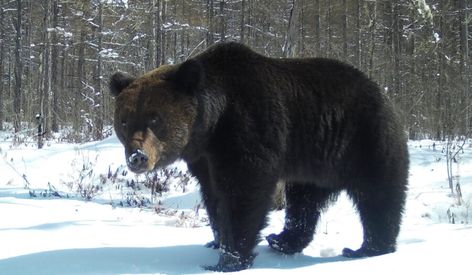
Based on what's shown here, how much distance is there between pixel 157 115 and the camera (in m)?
3.98

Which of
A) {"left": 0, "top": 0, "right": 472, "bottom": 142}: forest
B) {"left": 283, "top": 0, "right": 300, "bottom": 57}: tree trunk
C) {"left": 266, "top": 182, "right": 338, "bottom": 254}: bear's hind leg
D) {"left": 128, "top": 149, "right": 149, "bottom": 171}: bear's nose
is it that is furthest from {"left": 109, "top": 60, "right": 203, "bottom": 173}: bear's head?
{"left": 0, "top": 0, "right": 472, "bottom": 142}: forest

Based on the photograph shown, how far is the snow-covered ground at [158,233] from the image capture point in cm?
380

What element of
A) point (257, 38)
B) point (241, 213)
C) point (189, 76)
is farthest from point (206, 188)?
point (257, 38)

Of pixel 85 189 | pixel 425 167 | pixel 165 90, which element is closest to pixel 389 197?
pixel 165 90

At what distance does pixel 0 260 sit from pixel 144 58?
3243 centimetres

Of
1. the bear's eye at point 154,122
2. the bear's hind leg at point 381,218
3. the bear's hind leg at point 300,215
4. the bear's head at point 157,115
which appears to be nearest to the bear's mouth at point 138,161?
the bear's head at point 157,115

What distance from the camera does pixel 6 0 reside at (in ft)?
114

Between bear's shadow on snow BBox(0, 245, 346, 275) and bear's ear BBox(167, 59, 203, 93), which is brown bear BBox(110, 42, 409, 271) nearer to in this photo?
bear's ear BBox(167, 59, 203, 93)

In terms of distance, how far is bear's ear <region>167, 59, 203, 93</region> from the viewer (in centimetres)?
414

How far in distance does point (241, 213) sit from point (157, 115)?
0.98 metres

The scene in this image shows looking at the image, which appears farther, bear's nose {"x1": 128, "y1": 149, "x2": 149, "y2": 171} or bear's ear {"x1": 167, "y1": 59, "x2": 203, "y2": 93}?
bear's ear {"x1": 167, "y1": 59, "x2": 203, "y2": 93}

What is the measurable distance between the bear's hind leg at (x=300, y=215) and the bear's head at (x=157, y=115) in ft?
4.57

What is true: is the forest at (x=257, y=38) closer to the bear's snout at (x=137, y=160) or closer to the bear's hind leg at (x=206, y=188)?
the bear's hind leg at (x=206, y=188)

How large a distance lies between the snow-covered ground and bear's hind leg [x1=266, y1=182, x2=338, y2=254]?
12cm
